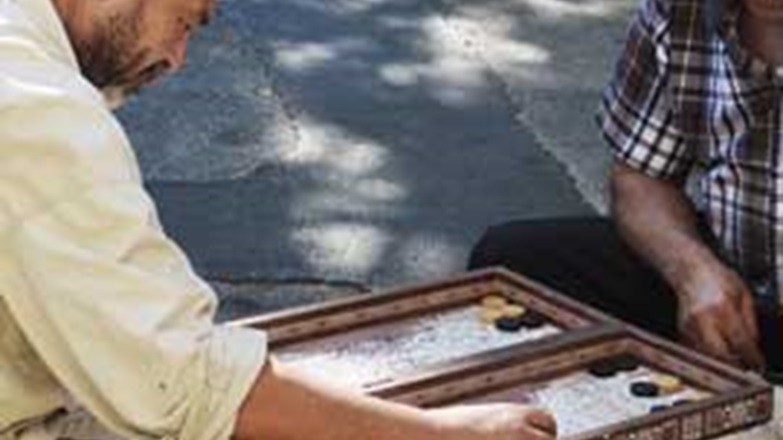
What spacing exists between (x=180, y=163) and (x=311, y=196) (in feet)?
1.54

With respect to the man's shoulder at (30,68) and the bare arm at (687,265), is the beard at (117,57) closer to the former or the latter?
the man's shoulder at (30,68)

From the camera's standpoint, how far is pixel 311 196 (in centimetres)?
547

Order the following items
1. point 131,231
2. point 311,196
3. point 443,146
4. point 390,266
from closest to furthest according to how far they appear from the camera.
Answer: point 131,231 → point 390,266 → point 311,196 → point 443,146

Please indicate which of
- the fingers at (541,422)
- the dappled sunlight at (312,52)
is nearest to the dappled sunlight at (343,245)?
the dappled sunlight at (312,52)

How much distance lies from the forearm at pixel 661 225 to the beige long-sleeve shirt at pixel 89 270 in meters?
1.11

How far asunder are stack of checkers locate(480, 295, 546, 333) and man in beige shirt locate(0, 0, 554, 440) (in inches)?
20.1

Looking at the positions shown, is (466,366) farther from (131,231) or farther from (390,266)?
(390,266)

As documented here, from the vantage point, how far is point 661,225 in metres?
3.03

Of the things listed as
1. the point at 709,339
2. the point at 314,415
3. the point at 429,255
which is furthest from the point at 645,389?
the point at 429,255

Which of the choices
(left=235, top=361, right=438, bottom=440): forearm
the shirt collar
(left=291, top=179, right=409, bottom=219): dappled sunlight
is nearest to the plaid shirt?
(left=235, top=361, right=438, bottom=440): forearm

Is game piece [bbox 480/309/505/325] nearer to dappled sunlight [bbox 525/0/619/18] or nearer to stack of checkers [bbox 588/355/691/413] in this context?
stack of checkers [bbox 588/355/691/413]

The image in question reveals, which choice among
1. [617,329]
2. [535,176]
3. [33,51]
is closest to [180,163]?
[535,176]

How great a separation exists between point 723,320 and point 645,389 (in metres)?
0.43

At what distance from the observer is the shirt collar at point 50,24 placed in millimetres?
1936
